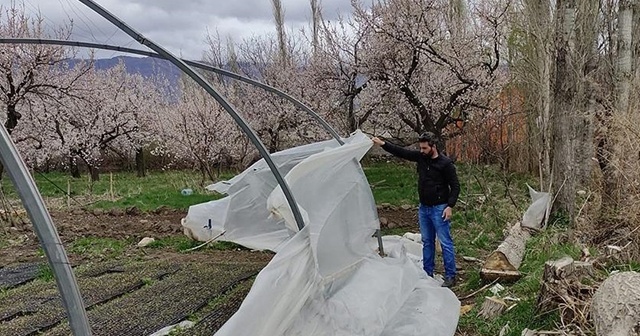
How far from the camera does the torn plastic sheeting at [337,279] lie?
296 centimetres

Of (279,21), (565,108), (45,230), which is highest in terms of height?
(279,21)

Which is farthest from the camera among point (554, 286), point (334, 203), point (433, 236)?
point (433, 236)

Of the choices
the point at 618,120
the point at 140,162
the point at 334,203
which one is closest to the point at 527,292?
the point at 334,203

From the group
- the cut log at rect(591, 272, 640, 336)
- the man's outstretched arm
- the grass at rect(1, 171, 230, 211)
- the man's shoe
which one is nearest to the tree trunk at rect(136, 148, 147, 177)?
the grass at rect(1, 171, 230, 211)

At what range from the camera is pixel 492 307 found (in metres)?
3.96

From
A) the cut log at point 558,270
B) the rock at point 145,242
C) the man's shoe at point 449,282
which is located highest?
the cut log at point 558,270

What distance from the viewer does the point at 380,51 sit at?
10445mm

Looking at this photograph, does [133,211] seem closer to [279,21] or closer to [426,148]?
[426,148]

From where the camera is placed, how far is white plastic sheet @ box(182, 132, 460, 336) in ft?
9.74

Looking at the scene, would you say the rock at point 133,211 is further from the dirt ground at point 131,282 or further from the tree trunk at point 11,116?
the tree trunk at point 11,116

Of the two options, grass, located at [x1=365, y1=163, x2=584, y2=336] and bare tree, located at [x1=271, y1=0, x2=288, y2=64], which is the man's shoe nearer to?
grass, located at [x1=365, y1=163, x2=584, y2=336]

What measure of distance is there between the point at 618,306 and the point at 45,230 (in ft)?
9.16

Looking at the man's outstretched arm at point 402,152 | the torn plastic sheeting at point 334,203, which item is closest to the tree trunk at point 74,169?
the man's outstretched arm at point 402,152

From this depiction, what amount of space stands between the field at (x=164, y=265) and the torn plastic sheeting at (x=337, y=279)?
0.47 meters
